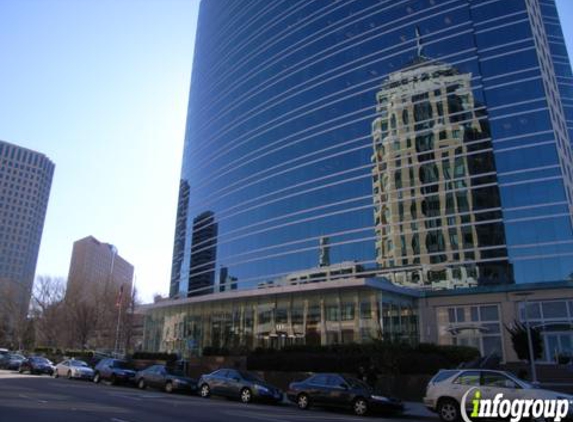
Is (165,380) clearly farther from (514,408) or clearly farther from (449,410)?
(514,408)

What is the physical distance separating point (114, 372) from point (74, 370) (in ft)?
20.4

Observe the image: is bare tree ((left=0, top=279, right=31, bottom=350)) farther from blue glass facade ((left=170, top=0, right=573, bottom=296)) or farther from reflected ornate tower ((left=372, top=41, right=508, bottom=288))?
reflected ornate tower ((left=372, top=41, right=508, bottom=288))

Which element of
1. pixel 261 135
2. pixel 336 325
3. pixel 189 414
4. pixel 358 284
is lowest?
pixel 189 414

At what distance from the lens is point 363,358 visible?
26.8 meters

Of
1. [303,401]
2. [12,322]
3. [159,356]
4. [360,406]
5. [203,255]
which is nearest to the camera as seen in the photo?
[360,406]

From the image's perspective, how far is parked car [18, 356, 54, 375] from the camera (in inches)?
1538

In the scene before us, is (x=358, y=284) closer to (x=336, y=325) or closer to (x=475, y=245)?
(x=336, y=325)

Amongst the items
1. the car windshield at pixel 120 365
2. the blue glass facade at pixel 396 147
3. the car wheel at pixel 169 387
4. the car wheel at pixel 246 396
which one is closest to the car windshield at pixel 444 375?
the car wheel at pixel 246 396

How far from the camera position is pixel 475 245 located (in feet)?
150

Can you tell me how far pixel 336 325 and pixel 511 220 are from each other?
2053 cm

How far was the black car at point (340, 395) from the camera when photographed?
59.1 ft

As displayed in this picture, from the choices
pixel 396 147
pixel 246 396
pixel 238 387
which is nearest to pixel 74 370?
pixel 238 387

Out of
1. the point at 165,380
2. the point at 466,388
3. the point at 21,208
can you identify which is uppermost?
the point at 21,208

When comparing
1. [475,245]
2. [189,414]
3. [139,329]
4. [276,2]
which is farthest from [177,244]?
[189,414]
